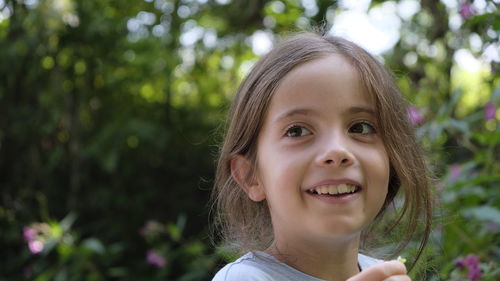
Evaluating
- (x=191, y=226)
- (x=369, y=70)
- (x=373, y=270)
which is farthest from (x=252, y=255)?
(x=191, y=226)

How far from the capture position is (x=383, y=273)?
1079 mm

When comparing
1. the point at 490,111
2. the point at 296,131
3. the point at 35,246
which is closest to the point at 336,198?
the point at 296,131

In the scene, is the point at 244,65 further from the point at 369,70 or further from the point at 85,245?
the point at 369,70

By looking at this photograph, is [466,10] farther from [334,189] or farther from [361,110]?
[334,189]

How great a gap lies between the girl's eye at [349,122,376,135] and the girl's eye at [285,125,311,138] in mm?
76

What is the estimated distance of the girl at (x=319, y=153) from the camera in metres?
1.16

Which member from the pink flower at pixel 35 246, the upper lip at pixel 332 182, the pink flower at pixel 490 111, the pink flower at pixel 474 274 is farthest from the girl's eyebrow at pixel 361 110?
the pink flower at pixel 35 246

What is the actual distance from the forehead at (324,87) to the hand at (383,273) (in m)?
0.26

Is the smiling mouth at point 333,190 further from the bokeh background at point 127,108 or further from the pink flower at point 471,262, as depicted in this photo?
the bokeh background at point 127,108

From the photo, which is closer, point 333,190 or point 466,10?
point 333,190

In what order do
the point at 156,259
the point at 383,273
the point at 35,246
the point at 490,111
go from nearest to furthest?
the point at 383,273
the point at 490,111
the point at 35,246
the point at 156,259

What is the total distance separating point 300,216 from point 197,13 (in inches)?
142

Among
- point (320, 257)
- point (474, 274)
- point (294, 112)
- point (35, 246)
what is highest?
point (294, 112)

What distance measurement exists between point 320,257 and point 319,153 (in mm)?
194
